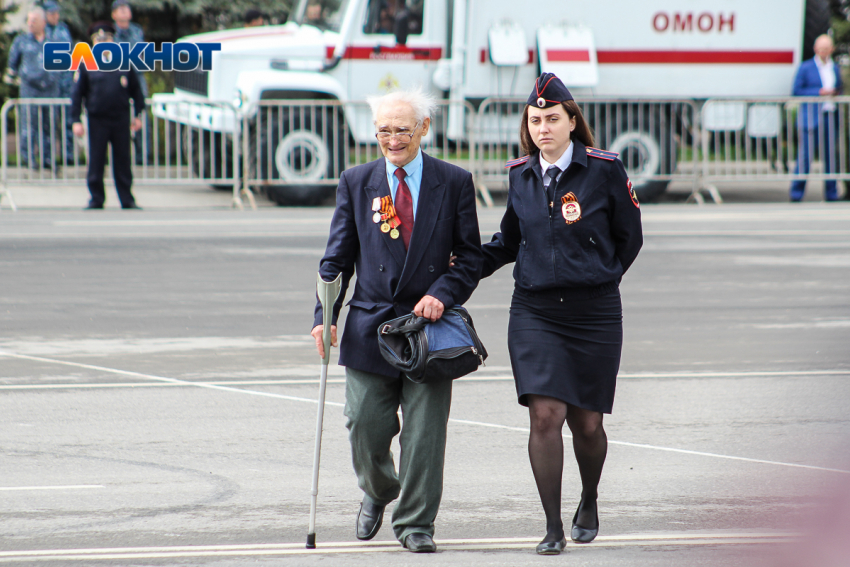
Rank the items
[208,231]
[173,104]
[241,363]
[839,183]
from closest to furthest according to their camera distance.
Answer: [241,363] < [208,231] < [173,104] < [839,183]

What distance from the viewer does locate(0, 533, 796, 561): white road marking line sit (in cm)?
430

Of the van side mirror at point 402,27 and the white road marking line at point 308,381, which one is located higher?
the van side mirror at point 402,27

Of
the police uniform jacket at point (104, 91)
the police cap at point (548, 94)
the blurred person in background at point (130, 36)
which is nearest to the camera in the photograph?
the police cap at point (548, 94)

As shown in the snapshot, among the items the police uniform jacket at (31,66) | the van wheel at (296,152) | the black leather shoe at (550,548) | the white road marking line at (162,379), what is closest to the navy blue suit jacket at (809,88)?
the van wheel at (296,152)

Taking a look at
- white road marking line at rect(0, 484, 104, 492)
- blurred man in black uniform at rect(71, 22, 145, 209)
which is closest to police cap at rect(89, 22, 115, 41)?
blurred man in black uniform at rect(71, 22, 145, 209)

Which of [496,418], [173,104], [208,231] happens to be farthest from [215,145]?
[496,418]

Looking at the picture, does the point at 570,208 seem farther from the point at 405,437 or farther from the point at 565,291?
the point at 405,437

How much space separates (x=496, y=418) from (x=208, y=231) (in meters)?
8.04

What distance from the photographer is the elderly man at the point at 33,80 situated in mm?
16064

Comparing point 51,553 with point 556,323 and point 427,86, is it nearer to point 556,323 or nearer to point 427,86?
point 556,323

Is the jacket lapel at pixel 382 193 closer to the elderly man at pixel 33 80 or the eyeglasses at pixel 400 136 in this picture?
the eyeglasses at pixel 400 136

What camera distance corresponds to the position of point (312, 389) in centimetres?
697

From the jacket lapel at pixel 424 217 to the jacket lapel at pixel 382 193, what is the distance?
0.03 metres

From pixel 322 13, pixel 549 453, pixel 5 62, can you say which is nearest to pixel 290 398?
pixel 549 453
